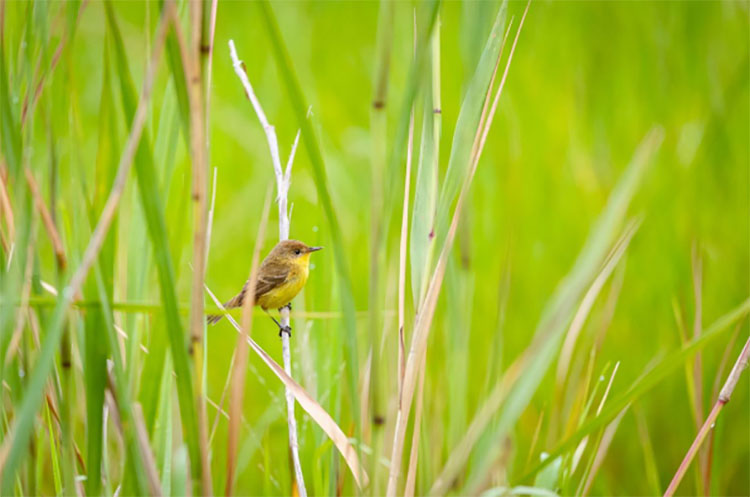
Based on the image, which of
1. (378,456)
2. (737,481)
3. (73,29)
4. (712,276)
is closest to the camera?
(378,456)

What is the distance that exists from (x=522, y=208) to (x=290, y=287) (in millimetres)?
1932

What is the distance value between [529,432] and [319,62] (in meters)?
3.28

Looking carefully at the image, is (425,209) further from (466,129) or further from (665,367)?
(665,367)

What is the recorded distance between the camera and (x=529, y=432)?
2885mm

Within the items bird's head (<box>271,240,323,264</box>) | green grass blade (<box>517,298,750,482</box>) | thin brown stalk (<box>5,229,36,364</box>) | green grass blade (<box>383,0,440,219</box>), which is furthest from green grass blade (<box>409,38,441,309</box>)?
bird's head (<box>271,240,323,264</box>)

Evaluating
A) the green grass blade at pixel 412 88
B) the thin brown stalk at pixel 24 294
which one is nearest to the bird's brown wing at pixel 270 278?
the thin brown stalk at pixel 24 294

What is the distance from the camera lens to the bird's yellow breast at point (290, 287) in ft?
6.99

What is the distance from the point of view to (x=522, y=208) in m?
3.83

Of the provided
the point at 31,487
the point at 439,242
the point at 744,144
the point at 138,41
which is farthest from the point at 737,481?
the point at 138,41

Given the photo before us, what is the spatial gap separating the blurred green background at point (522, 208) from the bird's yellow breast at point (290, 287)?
0.04 m

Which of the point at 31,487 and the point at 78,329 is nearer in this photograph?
the point at 78,329

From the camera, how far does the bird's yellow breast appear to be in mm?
2131

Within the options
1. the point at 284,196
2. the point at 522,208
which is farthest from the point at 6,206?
the point at 522,208

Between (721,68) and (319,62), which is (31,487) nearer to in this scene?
(721,68)
